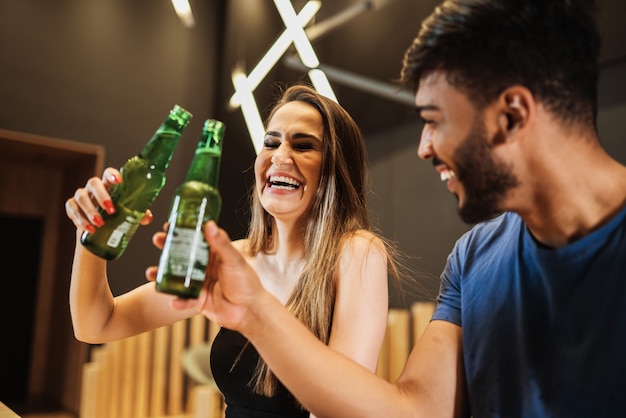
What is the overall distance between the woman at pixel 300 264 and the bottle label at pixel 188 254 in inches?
19.3

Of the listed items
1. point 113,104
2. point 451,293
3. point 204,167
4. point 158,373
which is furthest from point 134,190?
point 113,104

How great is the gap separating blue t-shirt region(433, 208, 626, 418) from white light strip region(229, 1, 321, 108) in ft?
8.11

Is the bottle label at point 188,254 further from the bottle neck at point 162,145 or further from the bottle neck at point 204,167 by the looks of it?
the bottle neck at point 162,145

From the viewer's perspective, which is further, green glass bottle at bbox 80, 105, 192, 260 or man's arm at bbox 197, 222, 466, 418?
green glass bottle at bbox 80, 105, 192, 260

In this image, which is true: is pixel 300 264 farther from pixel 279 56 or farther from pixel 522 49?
pixel 279 56

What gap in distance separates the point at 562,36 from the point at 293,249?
32.4 inches

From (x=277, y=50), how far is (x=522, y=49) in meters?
2.87

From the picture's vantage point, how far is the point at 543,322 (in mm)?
870

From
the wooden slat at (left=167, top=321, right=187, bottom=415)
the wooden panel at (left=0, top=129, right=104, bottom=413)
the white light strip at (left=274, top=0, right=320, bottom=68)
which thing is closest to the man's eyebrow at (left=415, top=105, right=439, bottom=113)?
the wooden slat at (left=167, top=321, right=187, bottom=415)

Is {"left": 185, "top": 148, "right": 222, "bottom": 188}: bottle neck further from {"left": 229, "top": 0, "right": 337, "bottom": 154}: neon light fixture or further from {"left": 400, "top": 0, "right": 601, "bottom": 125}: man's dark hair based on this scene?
{"left": 229, "top": 0, "right": 337, "bottom": 154}: neon light fixture

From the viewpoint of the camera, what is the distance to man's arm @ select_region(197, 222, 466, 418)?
0.71 metres

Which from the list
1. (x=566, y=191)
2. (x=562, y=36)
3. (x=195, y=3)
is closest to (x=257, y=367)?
(x=566, y=191)

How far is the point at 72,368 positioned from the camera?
12.5 feet

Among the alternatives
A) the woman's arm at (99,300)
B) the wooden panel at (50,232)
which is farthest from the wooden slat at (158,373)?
the wooden panel at (50,232)
